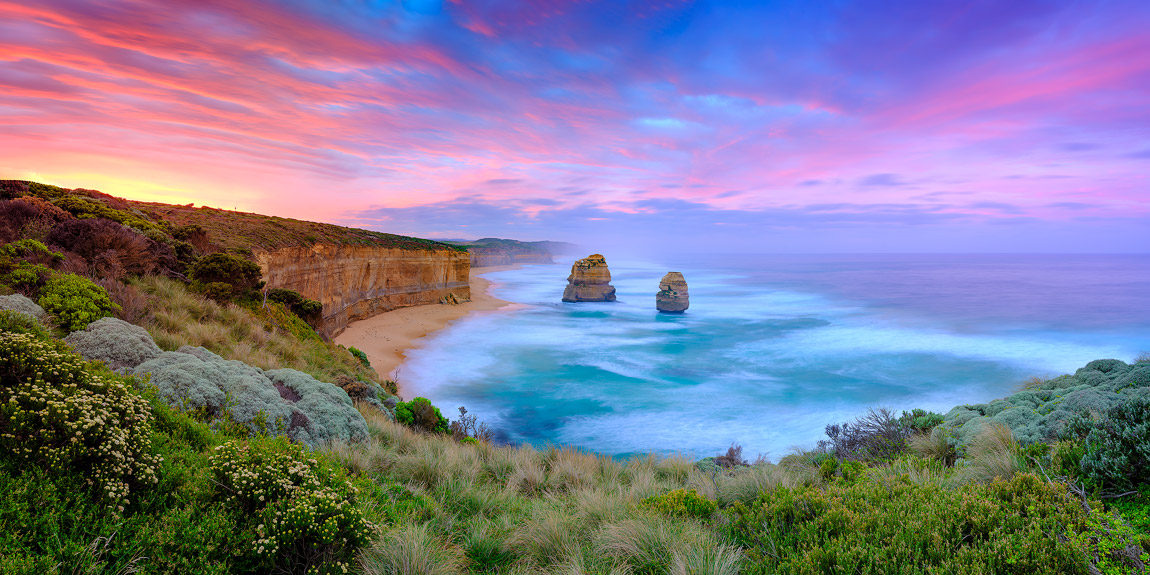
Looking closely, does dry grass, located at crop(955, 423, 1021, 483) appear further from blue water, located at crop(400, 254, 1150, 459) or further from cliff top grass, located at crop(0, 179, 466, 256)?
cliff top grass, located at crop(0, 179, 466, 256)

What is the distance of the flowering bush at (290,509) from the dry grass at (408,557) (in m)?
0.17

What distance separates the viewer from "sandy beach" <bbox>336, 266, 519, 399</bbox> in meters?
24.2

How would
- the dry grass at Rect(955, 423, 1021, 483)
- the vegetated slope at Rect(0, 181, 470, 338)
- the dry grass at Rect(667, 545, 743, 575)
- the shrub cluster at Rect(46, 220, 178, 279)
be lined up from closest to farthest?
1. the dry grass at Rect(667, 545, 743, 575)
2. the dry grass at Rect(955, 423, 1021, 483)
3. the shrub cluster at Rect(46, 220, 178, 279)
4. the vegetated slope at Rect(0, 181, 470, 338)

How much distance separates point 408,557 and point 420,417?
815 cm

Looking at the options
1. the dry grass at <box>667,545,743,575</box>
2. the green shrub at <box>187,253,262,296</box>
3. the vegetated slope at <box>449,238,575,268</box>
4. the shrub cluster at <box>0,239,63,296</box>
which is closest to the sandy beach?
the green shrub at <box>187,253,262,296</box>

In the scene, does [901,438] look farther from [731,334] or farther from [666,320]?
[666,320]

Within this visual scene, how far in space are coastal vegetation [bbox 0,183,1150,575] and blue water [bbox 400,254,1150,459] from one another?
6847 millimetres

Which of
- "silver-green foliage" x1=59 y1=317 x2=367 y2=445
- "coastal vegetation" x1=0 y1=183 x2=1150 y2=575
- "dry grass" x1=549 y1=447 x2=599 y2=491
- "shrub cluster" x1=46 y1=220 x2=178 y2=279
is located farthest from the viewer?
"shrub cluster" x1=46 y1=220 x2=178 y2=279

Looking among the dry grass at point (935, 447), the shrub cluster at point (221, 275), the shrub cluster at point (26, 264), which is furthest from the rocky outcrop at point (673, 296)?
the shrub cluster at point (26, 264)

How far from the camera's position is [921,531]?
3.95m

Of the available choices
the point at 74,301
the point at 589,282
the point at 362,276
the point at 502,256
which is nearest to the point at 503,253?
the point at 502,256

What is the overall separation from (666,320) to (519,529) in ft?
141

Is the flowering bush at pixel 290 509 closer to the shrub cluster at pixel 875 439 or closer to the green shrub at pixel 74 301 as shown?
the green shrub at pixel 74 301

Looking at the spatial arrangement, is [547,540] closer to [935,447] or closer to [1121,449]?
[1121,449]
